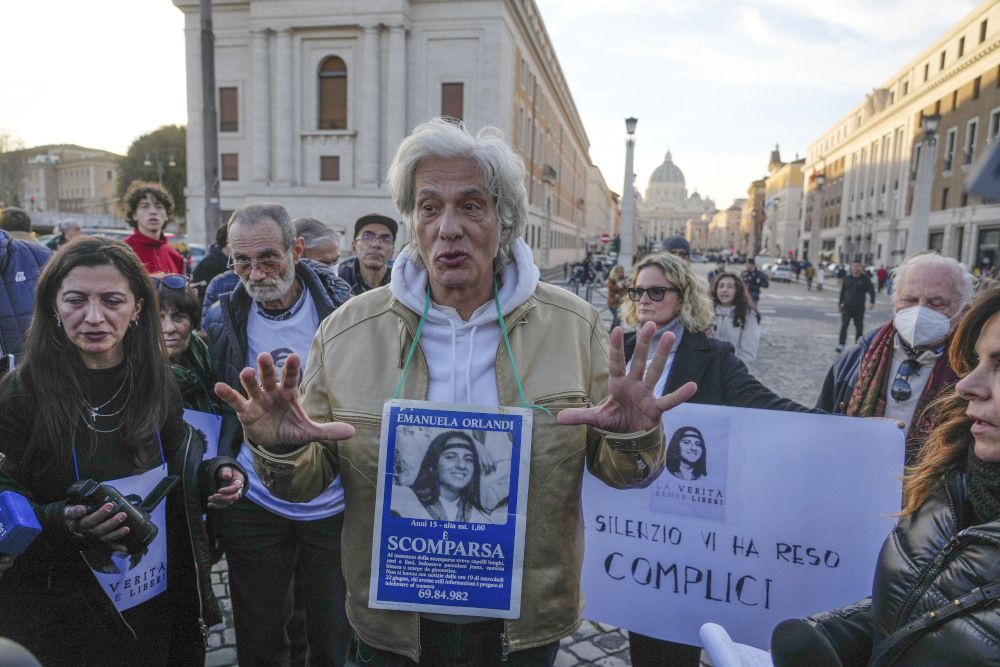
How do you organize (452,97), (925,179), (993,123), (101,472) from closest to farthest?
1. (101,472)
2. (925,179)
3. (452,97)
4. (993,123)

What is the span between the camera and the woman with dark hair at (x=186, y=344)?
2754 millimetres

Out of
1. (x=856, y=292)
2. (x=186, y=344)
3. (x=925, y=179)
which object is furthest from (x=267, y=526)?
(x=925, y=179)

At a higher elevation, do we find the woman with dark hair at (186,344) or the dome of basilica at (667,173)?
the dome of basilica at (667,173)

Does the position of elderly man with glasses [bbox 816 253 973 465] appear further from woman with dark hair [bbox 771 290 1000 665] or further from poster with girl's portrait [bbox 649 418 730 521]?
woman with dark hair [bbox 771 290 1000 665]

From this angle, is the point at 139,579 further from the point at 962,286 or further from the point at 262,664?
the point at 962,286

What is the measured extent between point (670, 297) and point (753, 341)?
3198mm

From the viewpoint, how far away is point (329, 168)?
3131cm

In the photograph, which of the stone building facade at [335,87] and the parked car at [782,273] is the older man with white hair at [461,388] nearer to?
the stone building facade at [335,87]

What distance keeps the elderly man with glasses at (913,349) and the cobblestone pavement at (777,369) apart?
1.90 metres

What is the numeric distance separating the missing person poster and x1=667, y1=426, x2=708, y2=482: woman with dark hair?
1.36 m

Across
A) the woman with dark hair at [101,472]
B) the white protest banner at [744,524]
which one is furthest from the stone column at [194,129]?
the white protest banner at [744,524]

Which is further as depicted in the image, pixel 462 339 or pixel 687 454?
pixel 687 454

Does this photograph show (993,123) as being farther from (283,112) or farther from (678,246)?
(678,246)

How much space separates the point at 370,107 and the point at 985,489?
31.7 metres
